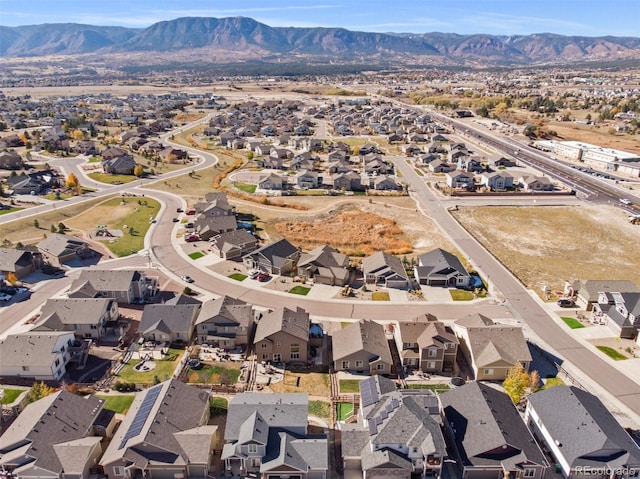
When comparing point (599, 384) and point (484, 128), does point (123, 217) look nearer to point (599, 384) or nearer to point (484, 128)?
point (599, 384)

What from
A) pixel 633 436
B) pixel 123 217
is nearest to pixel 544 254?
pixel 633 436

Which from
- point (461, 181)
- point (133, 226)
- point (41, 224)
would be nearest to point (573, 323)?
point (461, 181)

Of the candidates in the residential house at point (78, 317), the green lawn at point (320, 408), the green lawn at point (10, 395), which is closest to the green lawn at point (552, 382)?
the green lawn at point (320, 408)

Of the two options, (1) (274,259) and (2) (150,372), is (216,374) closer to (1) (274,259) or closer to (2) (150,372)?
(2) (150,372)

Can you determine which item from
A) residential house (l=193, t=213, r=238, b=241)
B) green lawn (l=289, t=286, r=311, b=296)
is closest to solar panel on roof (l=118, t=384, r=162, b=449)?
green lawn (l=289, t=286, r=311, b=296)

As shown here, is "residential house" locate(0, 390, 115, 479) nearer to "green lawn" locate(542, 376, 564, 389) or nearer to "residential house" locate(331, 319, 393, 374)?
"residential house" locate(331, 319, 393, 374)
